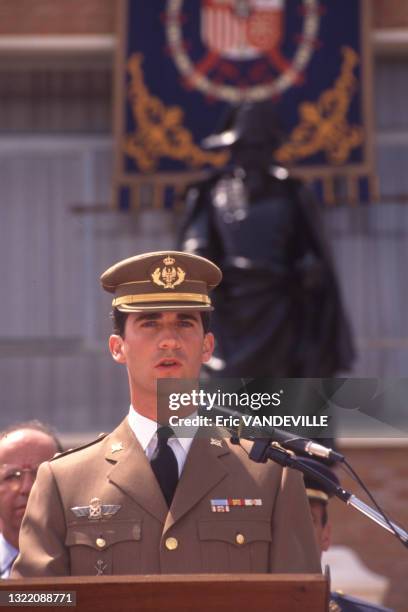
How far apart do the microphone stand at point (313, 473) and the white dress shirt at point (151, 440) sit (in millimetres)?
110

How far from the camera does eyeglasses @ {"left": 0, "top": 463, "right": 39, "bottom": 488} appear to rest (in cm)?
312

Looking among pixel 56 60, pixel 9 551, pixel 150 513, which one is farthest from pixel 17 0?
pixel 150 513

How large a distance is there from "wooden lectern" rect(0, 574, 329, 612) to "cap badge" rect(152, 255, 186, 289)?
0.66 meters

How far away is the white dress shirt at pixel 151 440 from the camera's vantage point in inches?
97.2

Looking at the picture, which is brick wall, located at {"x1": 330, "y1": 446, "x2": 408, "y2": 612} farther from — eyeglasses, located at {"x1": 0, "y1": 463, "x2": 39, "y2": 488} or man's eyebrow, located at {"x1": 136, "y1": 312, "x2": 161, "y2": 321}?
man's eyebrow, located at {"x1": 136, "y1": 312, "x2": 161, "y2": 321}

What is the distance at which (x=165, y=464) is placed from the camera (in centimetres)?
246

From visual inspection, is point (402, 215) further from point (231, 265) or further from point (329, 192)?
point (231, 265)

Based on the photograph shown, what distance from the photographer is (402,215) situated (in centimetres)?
1011

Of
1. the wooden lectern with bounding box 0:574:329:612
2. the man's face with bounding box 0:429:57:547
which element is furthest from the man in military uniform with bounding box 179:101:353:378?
the wooden lectern with bounding box 0:574:329:612

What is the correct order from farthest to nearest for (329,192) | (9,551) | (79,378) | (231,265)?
(79,378) → (329,192) → (231,265) → (9,551)

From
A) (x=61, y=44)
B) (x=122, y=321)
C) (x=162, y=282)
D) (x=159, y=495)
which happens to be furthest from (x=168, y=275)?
(x=61, y=44)

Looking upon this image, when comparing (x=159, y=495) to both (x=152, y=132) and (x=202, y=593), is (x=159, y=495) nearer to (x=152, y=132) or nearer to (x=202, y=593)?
(x=202, y=593)

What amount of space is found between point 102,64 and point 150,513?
7.97 meters

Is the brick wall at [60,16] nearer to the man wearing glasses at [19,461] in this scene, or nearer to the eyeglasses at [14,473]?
the man wearing glasses at [19,461]
